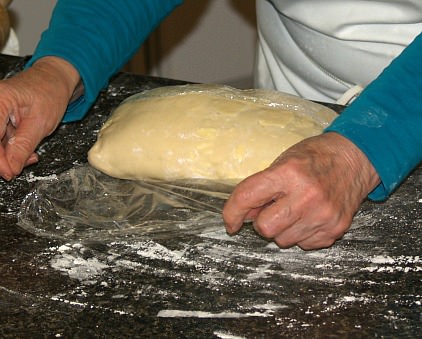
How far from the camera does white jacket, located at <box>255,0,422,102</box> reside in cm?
125

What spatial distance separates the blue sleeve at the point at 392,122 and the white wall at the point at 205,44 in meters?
1.59

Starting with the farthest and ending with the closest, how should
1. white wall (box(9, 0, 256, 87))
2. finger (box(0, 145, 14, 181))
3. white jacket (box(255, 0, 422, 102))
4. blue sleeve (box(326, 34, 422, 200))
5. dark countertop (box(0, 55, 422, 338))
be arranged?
1. white wall (box(9, 0, 256, 87))
2. white jacket (box(255, 0, 422, 102))
3. finger (box(0, 145, 14, 181))
4. blue sleeve (box(326, 34, 422, 200))
5. dark countertop (box(0, 55, 422, 338))

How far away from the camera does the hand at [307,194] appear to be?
0.97 meters

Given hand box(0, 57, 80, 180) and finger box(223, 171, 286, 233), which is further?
hand box(0, 57, 80, 180)

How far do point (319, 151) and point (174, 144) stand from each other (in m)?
0.26

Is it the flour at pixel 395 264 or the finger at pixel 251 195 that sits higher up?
the finger at pixel 251 195

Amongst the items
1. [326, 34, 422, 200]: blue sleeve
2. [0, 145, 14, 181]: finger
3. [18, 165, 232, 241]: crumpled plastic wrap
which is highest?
[326, 34, 422, 200]: blue sleeve

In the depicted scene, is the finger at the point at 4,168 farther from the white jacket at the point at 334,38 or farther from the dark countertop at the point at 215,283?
the white jacket at the point at 334,38

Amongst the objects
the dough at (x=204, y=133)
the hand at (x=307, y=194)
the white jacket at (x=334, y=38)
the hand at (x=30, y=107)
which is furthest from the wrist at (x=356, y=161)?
the hand at (x=30, y=107)

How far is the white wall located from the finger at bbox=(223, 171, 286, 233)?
165cm

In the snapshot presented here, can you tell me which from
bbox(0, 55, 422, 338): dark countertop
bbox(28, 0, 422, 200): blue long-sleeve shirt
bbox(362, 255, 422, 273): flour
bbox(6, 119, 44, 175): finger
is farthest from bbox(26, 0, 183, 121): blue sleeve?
bbox(362, 255, 422, 273): flour

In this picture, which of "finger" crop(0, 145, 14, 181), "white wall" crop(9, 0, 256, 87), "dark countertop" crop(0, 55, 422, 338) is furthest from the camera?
"white wall" crop(9, 0, 256, 87)

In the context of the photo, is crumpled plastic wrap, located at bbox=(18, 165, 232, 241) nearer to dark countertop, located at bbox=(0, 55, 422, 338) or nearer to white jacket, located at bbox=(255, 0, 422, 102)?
dark countertop, located at bbox=(0, 55, 422, 338)

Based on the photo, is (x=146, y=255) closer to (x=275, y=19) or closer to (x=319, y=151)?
(x=319, y=151)
